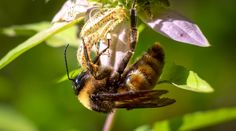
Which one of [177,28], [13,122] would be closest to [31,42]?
[177,28]

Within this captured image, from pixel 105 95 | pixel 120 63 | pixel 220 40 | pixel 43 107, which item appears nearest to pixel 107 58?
pixel 120 63

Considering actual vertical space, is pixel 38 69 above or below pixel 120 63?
below

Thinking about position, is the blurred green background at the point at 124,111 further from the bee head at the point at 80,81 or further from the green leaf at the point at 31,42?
the bee head at the point at 80,81

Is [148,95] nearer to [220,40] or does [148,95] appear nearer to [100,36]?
[100,36]

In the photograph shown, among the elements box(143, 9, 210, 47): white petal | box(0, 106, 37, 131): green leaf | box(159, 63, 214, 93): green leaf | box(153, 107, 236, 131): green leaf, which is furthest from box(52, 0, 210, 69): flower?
box(0, 106, 37, 131): green leaf

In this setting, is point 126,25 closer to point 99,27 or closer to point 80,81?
point 99,27

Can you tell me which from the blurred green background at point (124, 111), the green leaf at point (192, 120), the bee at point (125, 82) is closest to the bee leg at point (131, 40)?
the bee at point (125, 82)
